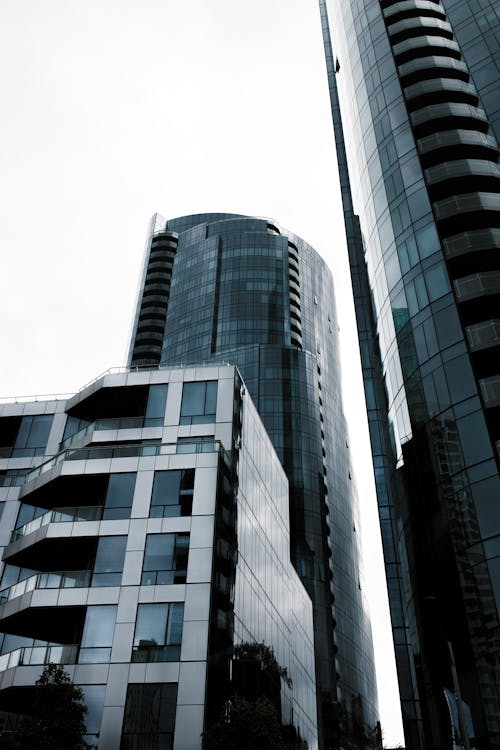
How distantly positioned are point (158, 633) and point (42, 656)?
249 inches

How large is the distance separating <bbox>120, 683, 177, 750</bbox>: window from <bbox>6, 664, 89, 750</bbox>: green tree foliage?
208cm

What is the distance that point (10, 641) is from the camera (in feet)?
122

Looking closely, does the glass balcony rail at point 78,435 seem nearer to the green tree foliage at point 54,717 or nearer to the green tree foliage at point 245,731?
the green tree foliage at point 54,717

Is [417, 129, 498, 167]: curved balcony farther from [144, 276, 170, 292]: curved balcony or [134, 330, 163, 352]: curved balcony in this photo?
[144, 276, 170, 292]: curved balcony

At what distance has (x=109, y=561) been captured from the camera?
35969 mm

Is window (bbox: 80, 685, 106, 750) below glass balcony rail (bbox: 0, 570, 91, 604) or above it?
below

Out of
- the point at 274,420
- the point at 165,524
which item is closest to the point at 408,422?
the point at 165,524

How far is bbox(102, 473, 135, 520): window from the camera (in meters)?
37.8

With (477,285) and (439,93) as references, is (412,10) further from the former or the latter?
(477,285)

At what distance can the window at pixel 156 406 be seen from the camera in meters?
45.0

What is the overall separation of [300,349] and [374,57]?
64713mm

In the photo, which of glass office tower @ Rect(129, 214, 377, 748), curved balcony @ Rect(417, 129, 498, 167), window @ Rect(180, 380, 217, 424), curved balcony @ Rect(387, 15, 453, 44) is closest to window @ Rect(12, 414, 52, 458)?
window @ Rect(180, 380, 217, 424)

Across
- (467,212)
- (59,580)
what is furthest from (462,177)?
(59,580)

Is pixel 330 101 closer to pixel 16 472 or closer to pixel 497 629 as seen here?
pixel 16 472
